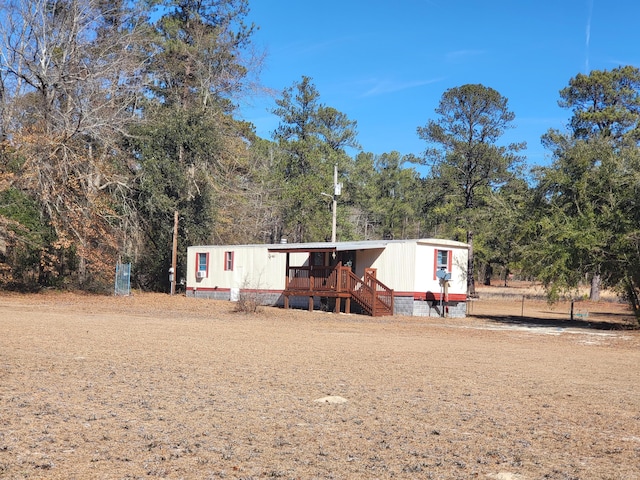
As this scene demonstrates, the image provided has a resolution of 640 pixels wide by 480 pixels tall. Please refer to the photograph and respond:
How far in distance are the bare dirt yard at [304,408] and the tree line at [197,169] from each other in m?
9.06

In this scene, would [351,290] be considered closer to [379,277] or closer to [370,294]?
[370,294]

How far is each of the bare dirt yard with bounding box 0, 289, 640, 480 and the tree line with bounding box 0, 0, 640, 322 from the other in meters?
9.06

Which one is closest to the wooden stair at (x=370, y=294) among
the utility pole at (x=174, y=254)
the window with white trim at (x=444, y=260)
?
the window with white trim at (x=444, y=260)

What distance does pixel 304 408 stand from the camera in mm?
6809

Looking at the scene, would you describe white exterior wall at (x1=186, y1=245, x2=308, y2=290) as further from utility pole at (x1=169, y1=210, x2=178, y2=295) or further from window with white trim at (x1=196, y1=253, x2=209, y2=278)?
utility pole at (x1=169, y1=210, x2=178, y2=295)

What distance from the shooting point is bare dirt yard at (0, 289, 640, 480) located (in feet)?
15.9

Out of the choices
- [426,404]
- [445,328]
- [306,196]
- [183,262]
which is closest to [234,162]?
[183,262]

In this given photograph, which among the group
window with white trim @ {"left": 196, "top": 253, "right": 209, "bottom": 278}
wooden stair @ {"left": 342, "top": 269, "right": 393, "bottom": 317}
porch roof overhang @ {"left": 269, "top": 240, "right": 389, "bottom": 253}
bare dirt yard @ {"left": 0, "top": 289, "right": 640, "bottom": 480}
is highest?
porch roof overhang @ {"left": 269, "top": 240, "right": 389, "bottom": 253}

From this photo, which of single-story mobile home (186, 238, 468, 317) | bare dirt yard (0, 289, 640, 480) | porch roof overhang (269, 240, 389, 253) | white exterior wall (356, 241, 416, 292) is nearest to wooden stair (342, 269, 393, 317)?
single-story mobile home (186, 238, 468, 317)

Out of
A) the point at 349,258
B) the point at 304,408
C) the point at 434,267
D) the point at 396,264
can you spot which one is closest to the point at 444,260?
the point at 434,267

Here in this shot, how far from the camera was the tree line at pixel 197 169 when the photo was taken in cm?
2259

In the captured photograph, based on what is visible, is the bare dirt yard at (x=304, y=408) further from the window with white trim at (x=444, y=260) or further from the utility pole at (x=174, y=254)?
the utility pole at (x=174, y=254)

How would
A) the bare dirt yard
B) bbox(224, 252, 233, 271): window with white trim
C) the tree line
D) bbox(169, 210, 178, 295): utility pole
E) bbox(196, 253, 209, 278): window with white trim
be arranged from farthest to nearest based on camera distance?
bbox(169, 210, 178, 295): utility pole < bbox(196, 253, 209, 278): window with white trim < bbox(224, 252, 233, 271): window with white trim < the tree line < the bare dirt yard

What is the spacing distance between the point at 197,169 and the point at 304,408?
27.7 m
